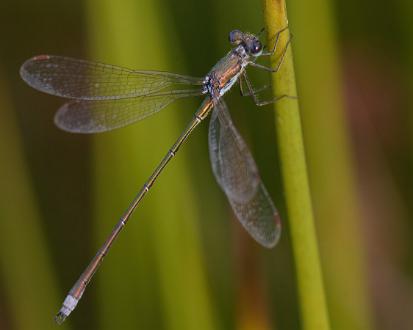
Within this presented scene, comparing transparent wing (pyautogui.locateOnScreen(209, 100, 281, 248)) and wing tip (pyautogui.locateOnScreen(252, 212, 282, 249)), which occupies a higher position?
transparent wing (pyautogui.locateOnScreen(209, 100, 281, 248))

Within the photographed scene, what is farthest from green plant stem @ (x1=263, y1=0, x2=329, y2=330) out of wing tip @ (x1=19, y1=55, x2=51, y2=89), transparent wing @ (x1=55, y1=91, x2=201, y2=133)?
wing tip @ (x1=19, y1=55, x2=51, y2=89)

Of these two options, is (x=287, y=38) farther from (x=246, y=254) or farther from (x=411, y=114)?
(x=411, y=114)

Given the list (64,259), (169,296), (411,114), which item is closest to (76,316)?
(64,259)

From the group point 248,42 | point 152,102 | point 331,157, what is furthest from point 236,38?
point 331,157

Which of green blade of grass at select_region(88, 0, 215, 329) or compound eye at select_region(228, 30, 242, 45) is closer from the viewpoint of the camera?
green blade of grass at select_region(88, 0, 215, 329)

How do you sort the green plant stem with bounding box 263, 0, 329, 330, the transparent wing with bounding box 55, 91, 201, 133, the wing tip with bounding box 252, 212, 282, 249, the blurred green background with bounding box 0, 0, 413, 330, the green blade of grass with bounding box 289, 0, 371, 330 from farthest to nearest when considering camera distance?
the transparent wing with bounding box 55, 91, 201, 133, the green blade of grass with bounding box 289, 0, 371, 330, the blurred green background with bounding box 0, 0, 413, 330, the wing tip with bounding box 252, 212, 282, 249, the green plant stem with bounding box 263, 0, 329, 330

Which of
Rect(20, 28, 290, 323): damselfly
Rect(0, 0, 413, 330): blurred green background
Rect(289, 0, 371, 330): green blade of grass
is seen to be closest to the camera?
Rect(20, 28, 290, 323): damselfly

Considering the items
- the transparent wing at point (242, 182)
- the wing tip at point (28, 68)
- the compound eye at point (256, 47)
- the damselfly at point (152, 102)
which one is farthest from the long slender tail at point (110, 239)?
the wing tip at point (28, 68)

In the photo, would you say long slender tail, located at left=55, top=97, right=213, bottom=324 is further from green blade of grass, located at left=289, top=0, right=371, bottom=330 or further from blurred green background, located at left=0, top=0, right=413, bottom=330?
green blade of grass, located at left=289, top=0, right=371, bottom=330

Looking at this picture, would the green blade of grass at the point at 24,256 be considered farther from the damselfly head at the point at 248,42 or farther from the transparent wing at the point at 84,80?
the damselfly head at the point at 248,42
